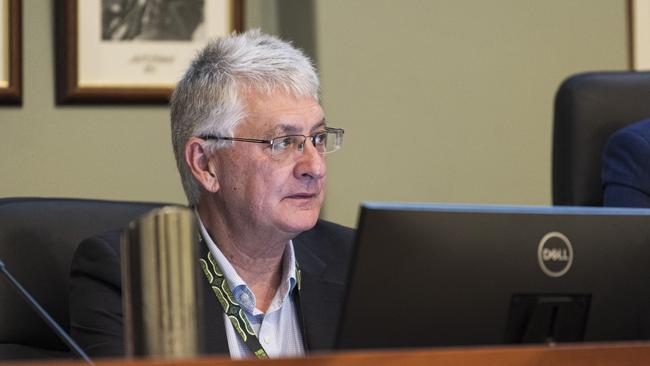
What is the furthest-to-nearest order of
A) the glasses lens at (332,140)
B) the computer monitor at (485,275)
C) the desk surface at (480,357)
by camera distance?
the glasses lens at (332,140) < the computer monitor at (485,275) < the desk surface at (480,357)

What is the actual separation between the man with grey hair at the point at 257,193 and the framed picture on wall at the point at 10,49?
104 centimetres

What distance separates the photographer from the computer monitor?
1.31 meters

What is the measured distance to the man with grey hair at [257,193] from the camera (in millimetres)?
1989

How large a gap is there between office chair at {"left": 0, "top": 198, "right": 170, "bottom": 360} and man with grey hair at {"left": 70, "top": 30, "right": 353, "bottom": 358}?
0.39 ft

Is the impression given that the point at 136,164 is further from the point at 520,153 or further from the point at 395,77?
the point at 520,153

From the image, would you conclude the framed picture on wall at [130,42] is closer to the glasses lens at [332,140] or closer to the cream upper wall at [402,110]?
the cream upper wall at [402,110]

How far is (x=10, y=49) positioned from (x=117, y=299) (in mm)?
Result: 1364

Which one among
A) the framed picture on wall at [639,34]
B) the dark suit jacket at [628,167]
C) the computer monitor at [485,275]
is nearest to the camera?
the computer monitor at [485,275]

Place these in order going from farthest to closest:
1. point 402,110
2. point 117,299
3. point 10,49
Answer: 1. point 402,110
2. point 10,49
3. point 117,299

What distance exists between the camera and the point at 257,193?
2061 mm

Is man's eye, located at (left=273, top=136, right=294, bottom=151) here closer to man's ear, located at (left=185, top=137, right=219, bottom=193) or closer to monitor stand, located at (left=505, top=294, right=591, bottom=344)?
man's ear, located at (left=185, top=137, right=219, bottom=193)

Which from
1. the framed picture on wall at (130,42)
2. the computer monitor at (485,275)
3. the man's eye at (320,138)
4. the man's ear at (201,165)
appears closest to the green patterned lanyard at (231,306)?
the man's ear at (201,165)

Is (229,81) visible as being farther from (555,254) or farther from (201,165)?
(555,254)

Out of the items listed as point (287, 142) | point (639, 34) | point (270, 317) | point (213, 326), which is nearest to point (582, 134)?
point (287, 142)
